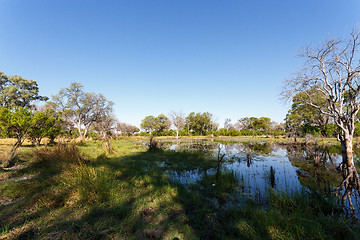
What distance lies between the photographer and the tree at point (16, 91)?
31.4m

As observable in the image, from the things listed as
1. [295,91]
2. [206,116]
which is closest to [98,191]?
[295,91]

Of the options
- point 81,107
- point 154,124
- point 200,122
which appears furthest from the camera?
point 154,124

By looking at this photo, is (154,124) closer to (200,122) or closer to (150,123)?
(150,123)

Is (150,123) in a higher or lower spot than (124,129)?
higher

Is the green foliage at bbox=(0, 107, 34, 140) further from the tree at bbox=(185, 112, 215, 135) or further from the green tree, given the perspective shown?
the green tree

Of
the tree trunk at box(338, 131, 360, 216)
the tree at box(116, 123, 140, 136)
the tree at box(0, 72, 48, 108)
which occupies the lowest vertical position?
the tree trunk at box(338, 131, 360, 216)

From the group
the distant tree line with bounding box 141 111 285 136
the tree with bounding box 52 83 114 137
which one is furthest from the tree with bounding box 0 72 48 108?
the distant tree line with bounding box 141 111 285 136

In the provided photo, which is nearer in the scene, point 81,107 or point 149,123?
point 81,107

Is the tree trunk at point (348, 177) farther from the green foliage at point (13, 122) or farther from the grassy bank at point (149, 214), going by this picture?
the green foliage at point (13, 122)

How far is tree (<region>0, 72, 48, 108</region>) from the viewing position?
31.4 meters

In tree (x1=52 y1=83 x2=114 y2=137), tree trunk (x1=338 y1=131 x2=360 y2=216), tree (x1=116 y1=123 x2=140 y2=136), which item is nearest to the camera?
tree trunk (x1=338 y1=131 x2=360 y2=216)

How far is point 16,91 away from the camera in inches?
1303

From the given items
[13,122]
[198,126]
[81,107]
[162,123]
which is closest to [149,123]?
[162,123]

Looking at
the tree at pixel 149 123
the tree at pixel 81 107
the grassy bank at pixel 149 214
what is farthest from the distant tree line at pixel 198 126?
the grassy bank at pixel 149 214
